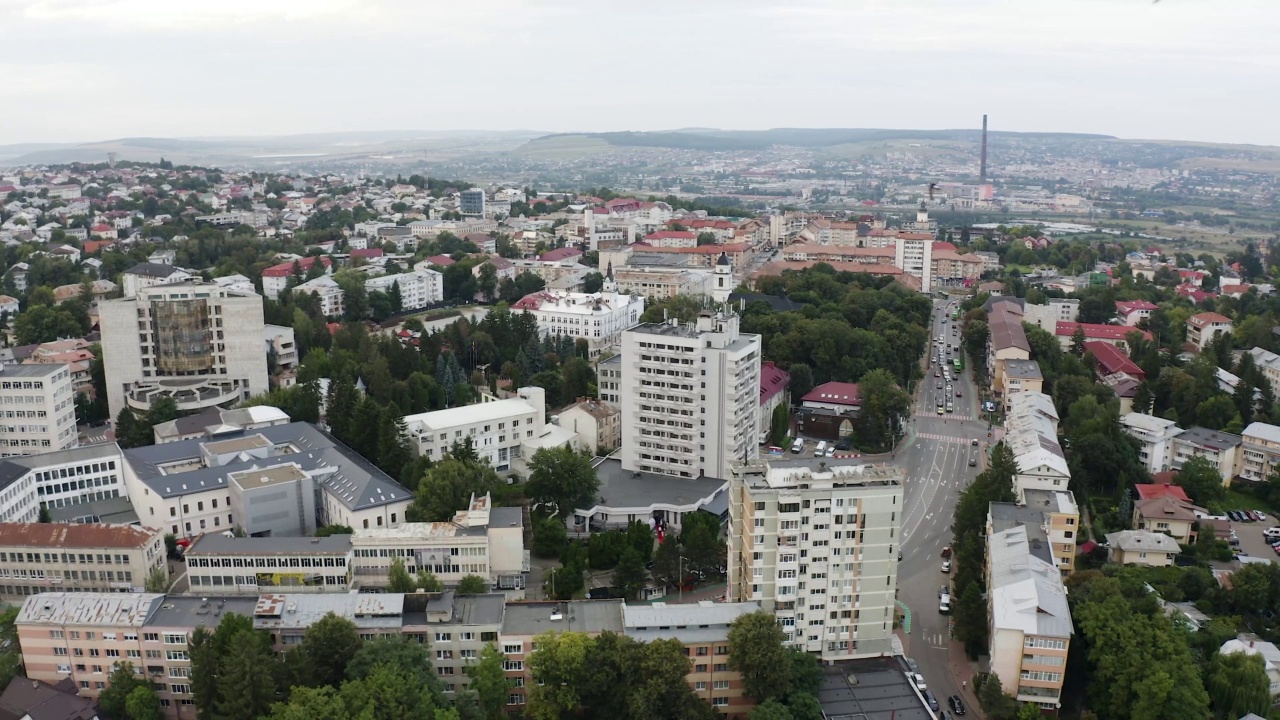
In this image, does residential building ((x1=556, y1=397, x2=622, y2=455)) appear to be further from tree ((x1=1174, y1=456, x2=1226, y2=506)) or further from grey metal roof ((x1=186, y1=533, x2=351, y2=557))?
tree ((x1=1174, y1=456, x2=1226, y2=506))

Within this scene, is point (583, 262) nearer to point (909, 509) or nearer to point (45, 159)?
point (909, 509)

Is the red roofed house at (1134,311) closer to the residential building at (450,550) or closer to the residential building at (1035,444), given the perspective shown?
the residential building at (1035,444)

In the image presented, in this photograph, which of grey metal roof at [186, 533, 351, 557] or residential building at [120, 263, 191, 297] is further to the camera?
residential building at [120, 263, 191, 297]

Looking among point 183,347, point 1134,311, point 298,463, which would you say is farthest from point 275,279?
point 1134,311

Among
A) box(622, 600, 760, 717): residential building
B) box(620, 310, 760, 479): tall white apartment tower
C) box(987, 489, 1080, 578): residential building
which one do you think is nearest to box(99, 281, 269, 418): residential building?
box(620, 310, 760, 479): tall white apartment tower

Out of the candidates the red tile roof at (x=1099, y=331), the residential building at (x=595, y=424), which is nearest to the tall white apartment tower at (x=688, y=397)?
the residential building at (x=595, y=424)

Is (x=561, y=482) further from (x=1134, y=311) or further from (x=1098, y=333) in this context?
(x=1134, y=311)
